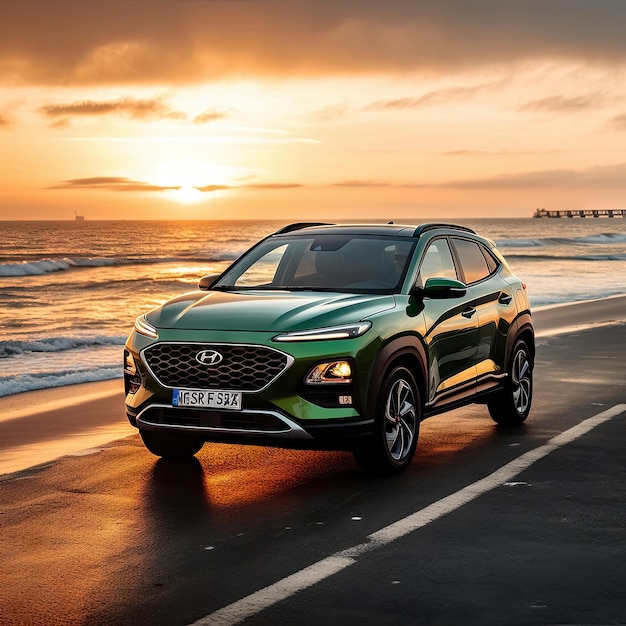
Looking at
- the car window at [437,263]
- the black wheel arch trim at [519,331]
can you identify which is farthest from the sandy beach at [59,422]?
the black wheel arch trim at [519,331]

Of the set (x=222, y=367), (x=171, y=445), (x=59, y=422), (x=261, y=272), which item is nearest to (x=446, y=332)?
(x=261, y=272)

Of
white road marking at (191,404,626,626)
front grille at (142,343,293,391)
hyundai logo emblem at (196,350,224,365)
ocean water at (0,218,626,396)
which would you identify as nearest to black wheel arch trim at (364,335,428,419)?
front grille at (142,343,293,391)

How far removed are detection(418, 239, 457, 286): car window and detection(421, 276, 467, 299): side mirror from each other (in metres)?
0.34

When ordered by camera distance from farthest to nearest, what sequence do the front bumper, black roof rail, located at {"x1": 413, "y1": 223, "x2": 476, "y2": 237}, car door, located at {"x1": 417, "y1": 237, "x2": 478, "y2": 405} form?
1. black roof rail, located at {"x1": 413, "y1": 223, "x2": 476, "y2": 237}
2. car door, located at {"x1": 417, "y1": 237, "x2": 478, "y2": 405}
3. the front bumper

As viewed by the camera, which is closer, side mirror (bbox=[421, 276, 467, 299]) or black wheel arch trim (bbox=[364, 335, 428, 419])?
black wheel arch trim (bbox=[364, 335, 428, 419])

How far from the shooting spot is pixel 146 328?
7887 millimetres

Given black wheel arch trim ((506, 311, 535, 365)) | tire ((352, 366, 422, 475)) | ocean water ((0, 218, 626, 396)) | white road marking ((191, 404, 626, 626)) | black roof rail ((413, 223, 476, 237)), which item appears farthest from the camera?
ocean water ((0, 218, 626, 396))

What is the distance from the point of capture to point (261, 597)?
514cm

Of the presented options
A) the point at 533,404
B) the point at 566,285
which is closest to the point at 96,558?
the point at 533,404

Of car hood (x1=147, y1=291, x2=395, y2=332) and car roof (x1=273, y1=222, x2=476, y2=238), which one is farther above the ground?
car roof (x1=273, y1=222, x2=476, y2=238)

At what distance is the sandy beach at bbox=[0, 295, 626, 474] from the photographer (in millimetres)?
9258

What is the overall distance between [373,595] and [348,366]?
96.4 inches

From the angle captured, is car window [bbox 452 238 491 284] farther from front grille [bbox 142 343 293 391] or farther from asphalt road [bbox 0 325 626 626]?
front grille [bbox 142 343 293 391]

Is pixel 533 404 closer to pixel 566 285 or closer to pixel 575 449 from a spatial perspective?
pixel 575 449
